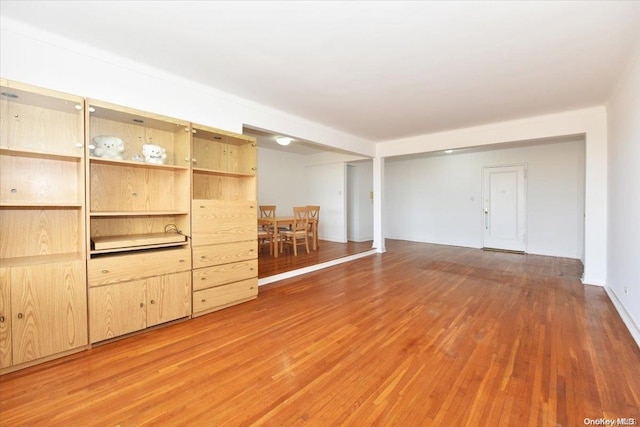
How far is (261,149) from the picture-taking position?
7191 mm

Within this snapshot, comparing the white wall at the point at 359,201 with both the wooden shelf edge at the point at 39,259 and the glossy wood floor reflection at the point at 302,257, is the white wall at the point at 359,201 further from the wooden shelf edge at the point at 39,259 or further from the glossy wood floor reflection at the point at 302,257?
A: the wooden shelf edge at the point at 39,259

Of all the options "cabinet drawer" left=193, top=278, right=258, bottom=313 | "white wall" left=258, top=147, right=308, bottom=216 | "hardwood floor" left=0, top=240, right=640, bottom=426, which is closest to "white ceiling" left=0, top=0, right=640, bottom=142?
"cabinet drawer" left=193, top=278, right=258, bottom=313

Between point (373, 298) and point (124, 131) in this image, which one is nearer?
point (124, 131)

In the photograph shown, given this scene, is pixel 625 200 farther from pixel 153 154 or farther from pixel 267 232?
pixel 267 232

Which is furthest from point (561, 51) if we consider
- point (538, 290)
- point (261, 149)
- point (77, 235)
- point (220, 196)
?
point (261, 149)

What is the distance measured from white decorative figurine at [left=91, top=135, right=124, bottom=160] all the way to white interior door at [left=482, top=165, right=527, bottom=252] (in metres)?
7.25

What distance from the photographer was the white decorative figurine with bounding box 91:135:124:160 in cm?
253

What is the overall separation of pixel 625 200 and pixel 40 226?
18.4 feet

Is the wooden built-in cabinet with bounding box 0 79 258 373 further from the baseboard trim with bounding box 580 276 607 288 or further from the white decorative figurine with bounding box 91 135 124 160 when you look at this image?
the baseboard trim with bounding box 580 276 607 288

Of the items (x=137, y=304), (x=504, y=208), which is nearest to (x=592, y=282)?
(x=504, y=208)

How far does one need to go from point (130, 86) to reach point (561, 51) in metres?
4.08

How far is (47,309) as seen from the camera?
209 cm

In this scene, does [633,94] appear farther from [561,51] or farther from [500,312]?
[500,312]

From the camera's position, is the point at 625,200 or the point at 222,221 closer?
the point at 625,200
